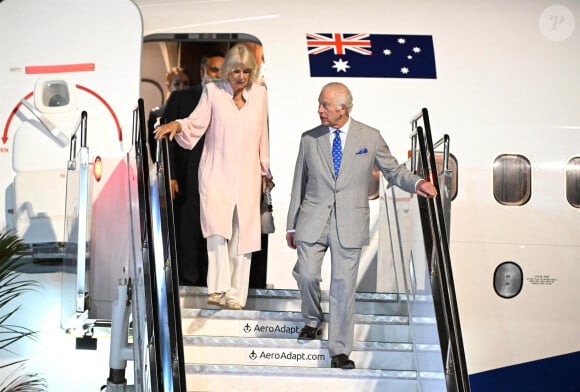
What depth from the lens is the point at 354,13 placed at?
8.64 meters

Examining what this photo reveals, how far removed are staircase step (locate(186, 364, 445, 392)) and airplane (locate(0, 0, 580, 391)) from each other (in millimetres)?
1357

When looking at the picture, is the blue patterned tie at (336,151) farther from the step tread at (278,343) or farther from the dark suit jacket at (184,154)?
the dark suit jacket at (184,154)

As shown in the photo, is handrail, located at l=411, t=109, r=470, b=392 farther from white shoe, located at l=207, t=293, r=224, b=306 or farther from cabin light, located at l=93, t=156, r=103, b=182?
cabin light, located at l=93, t=156, r=103, b=182

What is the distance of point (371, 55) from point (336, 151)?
5.91 feet

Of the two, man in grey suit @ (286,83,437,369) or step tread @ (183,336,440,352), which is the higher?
man in grey suit @ (286,83,437,369)

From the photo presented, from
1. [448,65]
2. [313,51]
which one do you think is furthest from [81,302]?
[448,65]

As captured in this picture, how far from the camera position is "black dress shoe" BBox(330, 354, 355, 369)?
6668 mm

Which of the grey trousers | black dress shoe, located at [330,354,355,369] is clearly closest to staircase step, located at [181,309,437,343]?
the grey trousers

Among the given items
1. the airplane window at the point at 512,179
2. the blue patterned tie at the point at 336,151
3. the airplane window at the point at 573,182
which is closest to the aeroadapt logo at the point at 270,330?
the blue patterned tie at the point at 336,151

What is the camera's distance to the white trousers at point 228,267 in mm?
7355

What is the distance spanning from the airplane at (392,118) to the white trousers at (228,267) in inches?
28.4

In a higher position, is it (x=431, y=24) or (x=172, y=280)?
(x=431, y=24)

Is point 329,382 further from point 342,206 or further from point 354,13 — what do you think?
point 354,13

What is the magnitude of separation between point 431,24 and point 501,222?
1.77 metres
